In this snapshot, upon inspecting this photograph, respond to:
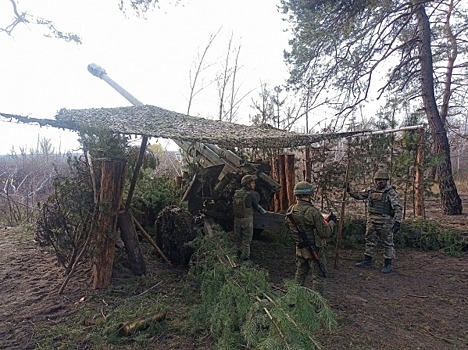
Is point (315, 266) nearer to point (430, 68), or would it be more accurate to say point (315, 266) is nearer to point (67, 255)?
point (67, 255)

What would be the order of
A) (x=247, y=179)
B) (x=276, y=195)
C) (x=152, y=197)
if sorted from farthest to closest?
1. (x=276, y=195)
2. (x=152, y=197)
3. (x=247, y=179)

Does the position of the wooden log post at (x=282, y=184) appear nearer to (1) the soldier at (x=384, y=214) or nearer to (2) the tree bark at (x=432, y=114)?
(1) the soldier at (x=384, y=214)

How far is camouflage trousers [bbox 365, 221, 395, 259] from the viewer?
21.8ft

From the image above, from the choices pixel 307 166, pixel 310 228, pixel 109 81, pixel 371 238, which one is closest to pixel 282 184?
pixel 307 166

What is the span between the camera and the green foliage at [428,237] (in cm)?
795

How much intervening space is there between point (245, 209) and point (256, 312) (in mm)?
3569

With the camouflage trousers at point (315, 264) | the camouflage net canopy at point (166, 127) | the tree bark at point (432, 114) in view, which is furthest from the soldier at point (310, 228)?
the tree bark at point (432, 114)

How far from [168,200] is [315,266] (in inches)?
161

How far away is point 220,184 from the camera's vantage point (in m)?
7.23

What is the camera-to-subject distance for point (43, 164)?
22031 millimetres

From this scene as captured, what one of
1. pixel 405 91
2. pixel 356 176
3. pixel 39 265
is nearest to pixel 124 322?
pixel 39 265

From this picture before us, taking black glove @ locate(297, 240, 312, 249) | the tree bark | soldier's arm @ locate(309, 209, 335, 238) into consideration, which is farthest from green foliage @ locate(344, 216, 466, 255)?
soldier's arm @ locate(309, 209, 335, 238)

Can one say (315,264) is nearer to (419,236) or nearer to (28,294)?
(28,294)

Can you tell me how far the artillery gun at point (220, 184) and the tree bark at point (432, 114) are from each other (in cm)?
583
